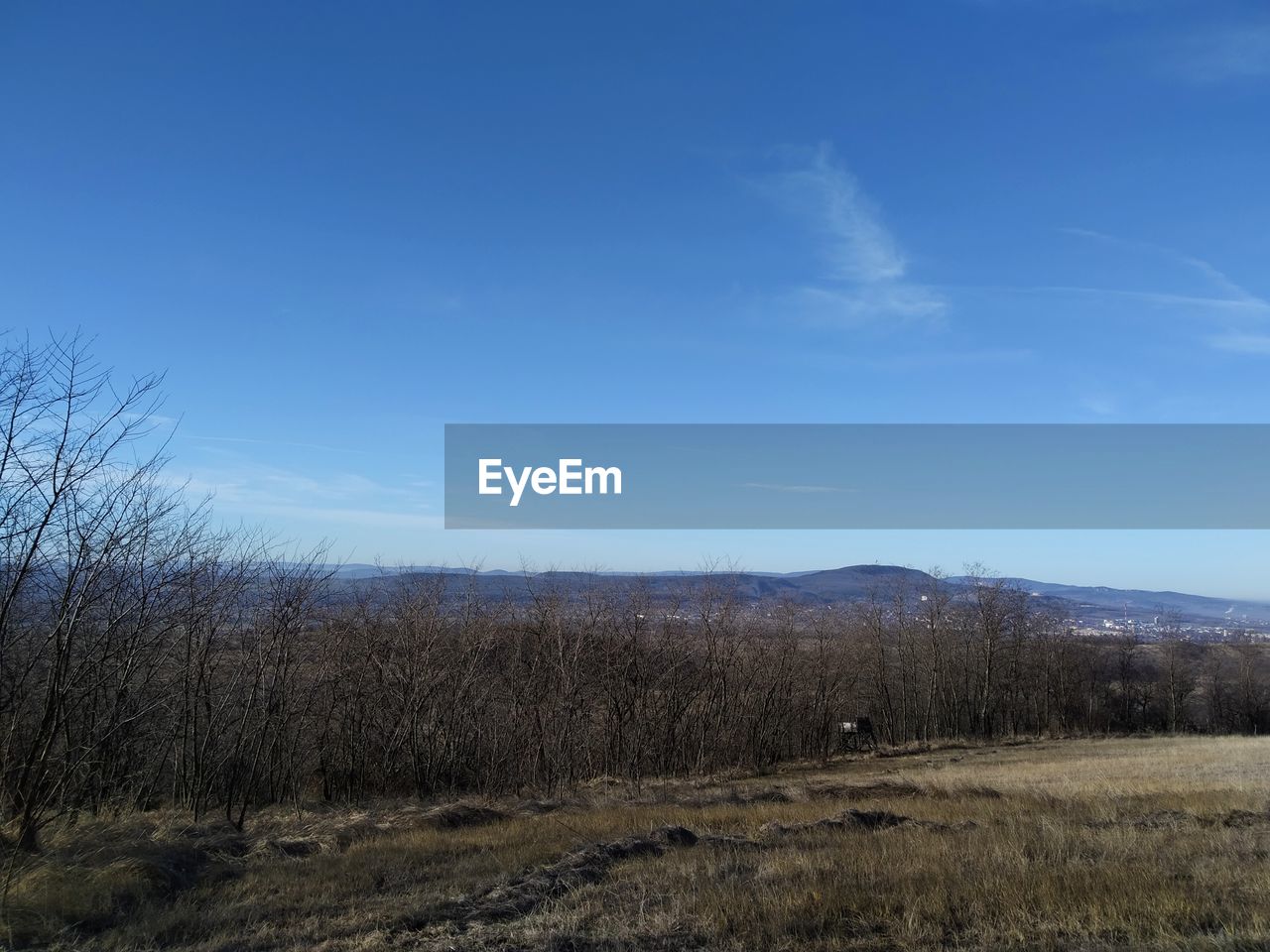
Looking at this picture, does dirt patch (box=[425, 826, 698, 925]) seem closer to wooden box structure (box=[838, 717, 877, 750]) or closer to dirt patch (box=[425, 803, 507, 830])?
dirt patch (box=[425, 803, 507, 830])

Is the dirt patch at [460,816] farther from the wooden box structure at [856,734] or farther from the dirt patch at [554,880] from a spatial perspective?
the wooden box structure at [856,734]

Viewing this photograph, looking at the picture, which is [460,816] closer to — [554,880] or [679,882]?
[554,880]

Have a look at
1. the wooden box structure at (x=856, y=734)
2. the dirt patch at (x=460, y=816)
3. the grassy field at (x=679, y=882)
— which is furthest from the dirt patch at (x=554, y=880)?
the wooden box structure at (x=856, y=734)

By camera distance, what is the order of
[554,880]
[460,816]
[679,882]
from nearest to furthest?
[679,882] → [554,880] → [460,816]

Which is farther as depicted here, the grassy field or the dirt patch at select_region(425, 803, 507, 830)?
the dirt patch at select_region(425, 803, 507, 830)

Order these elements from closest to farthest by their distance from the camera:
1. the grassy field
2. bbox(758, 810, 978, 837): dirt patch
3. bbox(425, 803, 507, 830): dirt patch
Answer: the grassy field → bbox(758, 810, 978, 837): dirt patch → bbox(425, 803, 507, 830): dirt patch

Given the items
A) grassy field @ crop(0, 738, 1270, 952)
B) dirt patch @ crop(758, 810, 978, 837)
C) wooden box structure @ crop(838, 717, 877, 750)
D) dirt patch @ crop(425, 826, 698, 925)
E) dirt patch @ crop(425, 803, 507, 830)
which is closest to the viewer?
grassy field @ crop(0, 738, 1270, 952)

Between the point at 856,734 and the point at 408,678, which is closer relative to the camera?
the point at 408,678

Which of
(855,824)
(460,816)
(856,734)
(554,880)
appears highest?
(554,880)

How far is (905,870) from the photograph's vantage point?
7.04 metres

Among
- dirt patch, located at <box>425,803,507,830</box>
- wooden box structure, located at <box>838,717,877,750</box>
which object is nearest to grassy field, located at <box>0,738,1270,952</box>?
dirt patch, located at <box>425,803,507,830</box>

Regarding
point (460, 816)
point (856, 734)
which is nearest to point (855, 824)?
point (460, 816)

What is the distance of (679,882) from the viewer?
7070mm

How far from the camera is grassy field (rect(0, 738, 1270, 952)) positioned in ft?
18.4
